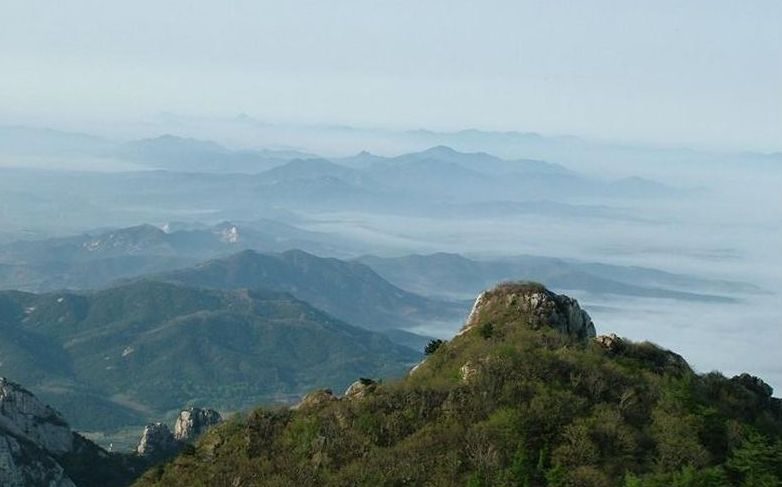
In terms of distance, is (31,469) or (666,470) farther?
(31,469)

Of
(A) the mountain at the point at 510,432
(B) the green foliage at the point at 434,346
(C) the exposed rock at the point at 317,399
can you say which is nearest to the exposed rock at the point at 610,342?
(A) the mountain at the point at 510,432

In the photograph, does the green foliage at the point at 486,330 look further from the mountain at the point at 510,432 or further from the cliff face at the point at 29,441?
the cliff face at the point at 29,441

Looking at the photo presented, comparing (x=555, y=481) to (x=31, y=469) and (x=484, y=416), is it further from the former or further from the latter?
(x=31, y=469)

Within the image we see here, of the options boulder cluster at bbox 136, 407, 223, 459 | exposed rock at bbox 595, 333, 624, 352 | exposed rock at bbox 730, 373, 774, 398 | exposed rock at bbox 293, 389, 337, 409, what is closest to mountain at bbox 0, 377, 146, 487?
boulder cluster at bbox 136, 407, 223, 459

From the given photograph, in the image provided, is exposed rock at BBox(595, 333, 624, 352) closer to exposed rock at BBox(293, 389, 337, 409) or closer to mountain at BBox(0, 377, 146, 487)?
exposed rock at BBox(293, 389, 337, 409)

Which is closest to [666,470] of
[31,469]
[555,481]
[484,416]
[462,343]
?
[555,481]
